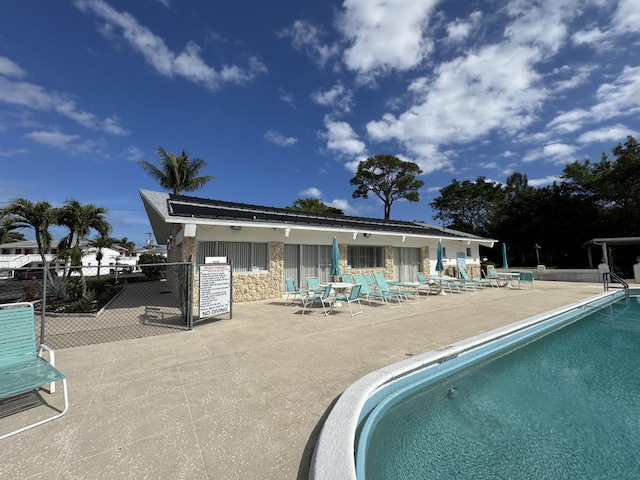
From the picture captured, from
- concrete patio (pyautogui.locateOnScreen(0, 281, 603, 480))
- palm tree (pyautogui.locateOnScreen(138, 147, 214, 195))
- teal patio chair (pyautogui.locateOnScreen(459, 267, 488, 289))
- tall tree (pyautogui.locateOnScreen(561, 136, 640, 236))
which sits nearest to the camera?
concrete patio (pyautogui.locateOnScreen(0, 281, 603, 480))

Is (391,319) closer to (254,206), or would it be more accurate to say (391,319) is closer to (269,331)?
(269,331)

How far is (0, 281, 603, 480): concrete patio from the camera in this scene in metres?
2.11

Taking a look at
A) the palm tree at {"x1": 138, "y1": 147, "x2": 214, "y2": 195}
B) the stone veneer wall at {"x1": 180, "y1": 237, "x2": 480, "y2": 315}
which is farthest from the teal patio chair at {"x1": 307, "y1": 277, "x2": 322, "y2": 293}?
the palm tree at {"x1": 138, "y1": 147, "x2": 214, "y2": 195}

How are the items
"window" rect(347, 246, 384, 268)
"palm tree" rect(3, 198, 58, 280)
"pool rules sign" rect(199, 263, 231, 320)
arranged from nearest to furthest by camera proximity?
"pool rules sign" rect(199, 263, 231, 320)
"window" rect(347, 246, 384, 268)
"palm tree" rect(3, 198, 58, 280)

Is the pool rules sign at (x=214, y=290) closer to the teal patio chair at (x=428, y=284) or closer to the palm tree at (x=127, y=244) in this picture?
the teal patio chair at (x=428, y=284)

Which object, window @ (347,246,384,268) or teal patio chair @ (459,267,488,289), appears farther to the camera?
window @ (347,246,384,268)

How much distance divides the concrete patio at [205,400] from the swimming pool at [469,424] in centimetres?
34

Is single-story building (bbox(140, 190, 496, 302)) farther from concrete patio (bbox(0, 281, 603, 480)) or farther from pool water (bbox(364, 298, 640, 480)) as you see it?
pool water (bbox(364, 298, 640, 480))

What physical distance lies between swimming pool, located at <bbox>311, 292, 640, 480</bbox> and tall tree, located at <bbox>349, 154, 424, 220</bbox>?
1086 inches

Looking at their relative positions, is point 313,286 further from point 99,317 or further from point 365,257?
point 99,317

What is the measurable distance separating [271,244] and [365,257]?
18.3ft

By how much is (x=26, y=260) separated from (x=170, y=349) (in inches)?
1793

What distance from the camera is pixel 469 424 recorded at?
3082mm

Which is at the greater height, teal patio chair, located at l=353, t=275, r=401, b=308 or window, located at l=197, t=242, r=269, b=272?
window, located at l=197, t=242, r=269, b=272
